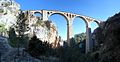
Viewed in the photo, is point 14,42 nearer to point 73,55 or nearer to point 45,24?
point 73,55

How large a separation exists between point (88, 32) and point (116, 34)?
47756 mm

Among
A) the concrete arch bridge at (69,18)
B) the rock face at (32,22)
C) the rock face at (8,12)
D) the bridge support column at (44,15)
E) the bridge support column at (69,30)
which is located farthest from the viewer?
the bridge support column at (44,15)

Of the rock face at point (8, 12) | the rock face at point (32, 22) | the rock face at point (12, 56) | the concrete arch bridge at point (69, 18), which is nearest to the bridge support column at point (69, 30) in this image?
the concrete arch bridge at point (69, 18)

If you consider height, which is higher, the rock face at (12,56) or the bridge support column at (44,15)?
the bridge support column at (44,15)

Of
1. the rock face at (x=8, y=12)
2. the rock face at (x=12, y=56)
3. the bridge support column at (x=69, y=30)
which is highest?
the rock face at (x=8, y=12)

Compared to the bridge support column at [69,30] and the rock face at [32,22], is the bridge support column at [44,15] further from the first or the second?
the bridge support column at [69,30]

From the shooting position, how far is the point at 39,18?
323ft

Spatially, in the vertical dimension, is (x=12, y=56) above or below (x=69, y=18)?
below

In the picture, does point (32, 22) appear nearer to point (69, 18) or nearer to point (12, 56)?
point (69, 18)

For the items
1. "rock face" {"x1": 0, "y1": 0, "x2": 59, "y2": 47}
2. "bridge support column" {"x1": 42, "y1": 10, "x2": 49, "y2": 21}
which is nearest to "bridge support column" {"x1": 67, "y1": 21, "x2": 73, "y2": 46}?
"rock face" {"x1": 0, "y1": 0, "x2": 59, "y2": 47}

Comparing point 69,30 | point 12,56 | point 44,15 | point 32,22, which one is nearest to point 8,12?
point 32,22

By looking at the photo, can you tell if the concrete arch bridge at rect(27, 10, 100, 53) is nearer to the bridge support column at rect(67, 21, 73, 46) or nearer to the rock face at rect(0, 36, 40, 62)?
the bridge support column at rect(67, 21, 73, 46)

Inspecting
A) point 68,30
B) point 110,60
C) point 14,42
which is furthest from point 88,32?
point 110,60

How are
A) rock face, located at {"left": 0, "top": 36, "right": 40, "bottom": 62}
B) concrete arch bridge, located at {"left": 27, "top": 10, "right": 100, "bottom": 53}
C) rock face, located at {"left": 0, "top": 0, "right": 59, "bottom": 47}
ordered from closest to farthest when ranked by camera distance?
rock face, located at {"left": 0, "top": 36, "right": 40, "bottom": 62}
rock face, located at {"left": 0, "top": 0, "right": 59, "bottom": 47}
concrete arch bridge, located at {"left": 27, "top": 10, "right": 100, "bottom": 53}
